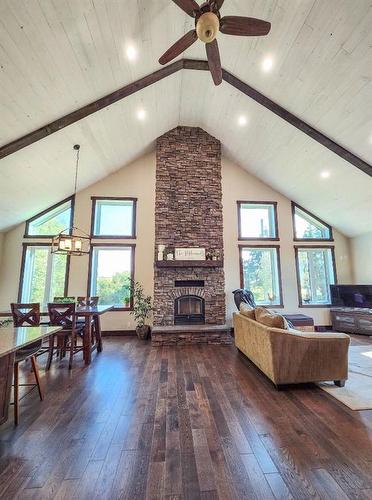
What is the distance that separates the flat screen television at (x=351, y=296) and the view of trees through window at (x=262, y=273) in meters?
1.52

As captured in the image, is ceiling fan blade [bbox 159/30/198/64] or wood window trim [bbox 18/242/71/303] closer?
ceiling fan blade [bbox 159/30/198/64]

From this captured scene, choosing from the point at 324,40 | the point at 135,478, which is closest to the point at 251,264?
the point at 324,40

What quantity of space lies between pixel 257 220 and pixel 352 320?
→ 354 cm

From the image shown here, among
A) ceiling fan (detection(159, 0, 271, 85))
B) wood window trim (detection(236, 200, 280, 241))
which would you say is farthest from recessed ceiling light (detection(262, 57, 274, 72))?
wood window trim (detection(236, 200, 280, 241))

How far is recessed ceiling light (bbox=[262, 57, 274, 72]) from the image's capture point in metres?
4.02

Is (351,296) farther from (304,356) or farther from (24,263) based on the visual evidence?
(24,263)

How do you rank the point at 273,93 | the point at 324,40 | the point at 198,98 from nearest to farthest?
the point at 324,40, the point at 273,93, the point at 198,98

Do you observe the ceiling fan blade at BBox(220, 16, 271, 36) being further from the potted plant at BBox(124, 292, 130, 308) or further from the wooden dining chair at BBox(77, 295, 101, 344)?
the potted plant at BBox(124, 292, 130, 308)

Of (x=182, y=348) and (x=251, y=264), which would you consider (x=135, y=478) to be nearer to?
(x=182, y=348)

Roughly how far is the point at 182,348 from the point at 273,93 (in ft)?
17.4

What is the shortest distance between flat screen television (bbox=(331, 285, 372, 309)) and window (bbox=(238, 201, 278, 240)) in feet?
7.19

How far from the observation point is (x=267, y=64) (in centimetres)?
410

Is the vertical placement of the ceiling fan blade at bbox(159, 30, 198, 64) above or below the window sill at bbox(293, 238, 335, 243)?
above

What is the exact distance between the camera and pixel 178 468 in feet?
5.78
